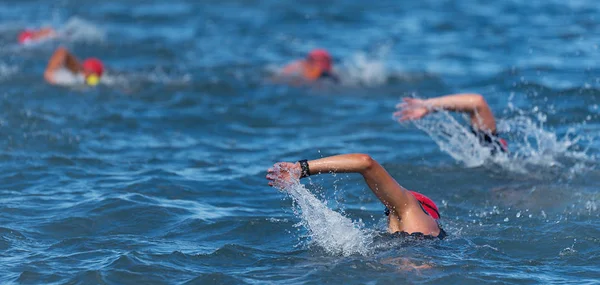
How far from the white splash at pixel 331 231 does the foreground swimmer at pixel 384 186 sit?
0.89 feet

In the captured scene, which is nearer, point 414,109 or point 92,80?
point 414,109

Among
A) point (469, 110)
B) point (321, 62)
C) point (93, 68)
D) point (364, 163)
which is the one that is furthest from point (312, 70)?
point (364, 163)

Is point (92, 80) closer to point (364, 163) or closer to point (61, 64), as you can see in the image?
point (61, 64)

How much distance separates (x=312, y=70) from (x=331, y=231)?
25.9 feet

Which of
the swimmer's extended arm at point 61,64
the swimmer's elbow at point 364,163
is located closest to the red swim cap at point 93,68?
the swimmer's extended arm at point 61,64

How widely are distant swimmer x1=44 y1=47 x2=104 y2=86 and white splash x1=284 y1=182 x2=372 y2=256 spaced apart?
300 inches

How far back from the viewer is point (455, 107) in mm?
9156

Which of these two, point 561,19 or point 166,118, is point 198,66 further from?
point 561,19

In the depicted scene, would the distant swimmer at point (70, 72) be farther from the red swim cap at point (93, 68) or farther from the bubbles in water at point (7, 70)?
the bubbles in water at point (7, 70)

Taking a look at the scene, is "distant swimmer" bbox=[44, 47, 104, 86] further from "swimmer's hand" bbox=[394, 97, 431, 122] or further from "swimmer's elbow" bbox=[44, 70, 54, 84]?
"swimmer's hand" bbox=[394, 97, 431, 122]

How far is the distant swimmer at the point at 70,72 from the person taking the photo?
1379cm

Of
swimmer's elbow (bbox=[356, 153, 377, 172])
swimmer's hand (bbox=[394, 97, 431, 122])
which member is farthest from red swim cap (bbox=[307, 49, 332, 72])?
swimmer's elbow (bbox=[356, 153, 377, 172])

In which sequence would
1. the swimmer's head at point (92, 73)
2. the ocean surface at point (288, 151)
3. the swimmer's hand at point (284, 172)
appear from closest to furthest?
1. the swimmer's hand at point (284, 172)
2. the ocean surface at point (288, 151)
3. the swimmer's head at point (92, 73)

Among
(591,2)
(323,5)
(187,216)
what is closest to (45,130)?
→ (187,216)
